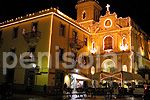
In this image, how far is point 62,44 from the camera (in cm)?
2648

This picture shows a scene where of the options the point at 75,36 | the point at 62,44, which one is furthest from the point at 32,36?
the point at 75,36

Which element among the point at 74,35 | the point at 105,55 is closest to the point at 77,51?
the point at 74,35

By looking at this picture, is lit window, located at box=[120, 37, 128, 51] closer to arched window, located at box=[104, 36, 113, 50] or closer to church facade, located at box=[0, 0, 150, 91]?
church facade, located at box=[0, 0, 150, 91]

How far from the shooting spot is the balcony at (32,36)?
82.2 ft

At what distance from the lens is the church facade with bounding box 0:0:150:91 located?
24.5m

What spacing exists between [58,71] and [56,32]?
5.20 meters

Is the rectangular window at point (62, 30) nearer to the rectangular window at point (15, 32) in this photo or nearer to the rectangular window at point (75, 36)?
the rectangular window at point (75, 36)

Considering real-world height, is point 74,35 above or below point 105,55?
above

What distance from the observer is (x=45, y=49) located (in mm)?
24328

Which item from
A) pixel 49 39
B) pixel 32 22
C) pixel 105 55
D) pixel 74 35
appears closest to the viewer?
pixel 49 39

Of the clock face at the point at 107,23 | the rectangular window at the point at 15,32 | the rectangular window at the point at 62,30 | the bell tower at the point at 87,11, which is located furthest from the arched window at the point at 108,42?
the rectangular window at the point at 15,32

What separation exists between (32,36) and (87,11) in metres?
15.9

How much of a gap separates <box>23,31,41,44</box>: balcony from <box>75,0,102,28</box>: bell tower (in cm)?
1416

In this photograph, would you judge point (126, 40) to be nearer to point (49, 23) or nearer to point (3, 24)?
point (49, 23)
